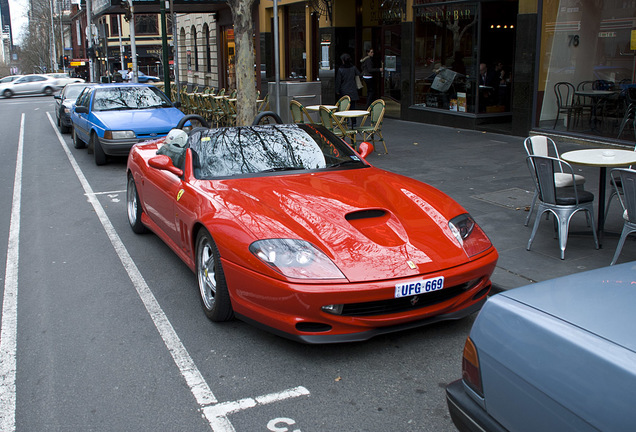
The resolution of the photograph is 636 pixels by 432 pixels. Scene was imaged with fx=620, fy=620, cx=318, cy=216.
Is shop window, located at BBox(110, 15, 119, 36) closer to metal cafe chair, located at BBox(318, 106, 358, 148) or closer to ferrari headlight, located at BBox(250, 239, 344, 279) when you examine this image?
metal cafe chair, located at BBox(318, 106, 358, 148)

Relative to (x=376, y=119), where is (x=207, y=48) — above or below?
above

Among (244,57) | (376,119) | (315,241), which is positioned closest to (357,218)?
(315,241)

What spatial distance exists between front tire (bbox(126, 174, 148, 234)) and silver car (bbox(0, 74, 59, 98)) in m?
42.2

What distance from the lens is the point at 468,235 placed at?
454cm

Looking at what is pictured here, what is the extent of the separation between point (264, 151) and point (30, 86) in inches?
1775

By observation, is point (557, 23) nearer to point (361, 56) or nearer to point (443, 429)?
point (361, 56)

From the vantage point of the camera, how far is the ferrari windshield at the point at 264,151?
550cm

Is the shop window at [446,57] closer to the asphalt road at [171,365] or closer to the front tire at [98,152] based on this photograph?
the front tire at [98,152]

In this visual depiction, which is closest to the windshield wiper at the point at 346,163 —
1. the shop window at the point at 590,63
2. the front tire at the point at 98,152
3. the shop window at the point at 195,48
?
the shop window at the point at 590,63

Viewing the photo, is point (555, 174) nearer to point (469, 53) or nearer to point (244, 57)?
point (244, 57)

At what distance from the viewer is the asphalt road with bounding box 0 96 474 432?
11.5 feet

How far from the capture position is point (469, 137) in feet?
45.3

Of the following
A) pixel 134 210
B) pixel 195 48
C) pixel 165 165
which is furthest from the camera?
pixel 195 48

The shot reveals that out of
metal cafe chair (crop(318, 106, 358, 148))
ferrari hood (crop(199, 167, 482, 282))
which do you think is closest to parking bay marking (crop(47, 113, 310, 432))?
ferrari hood (crop(199, 167, 482, 282))
